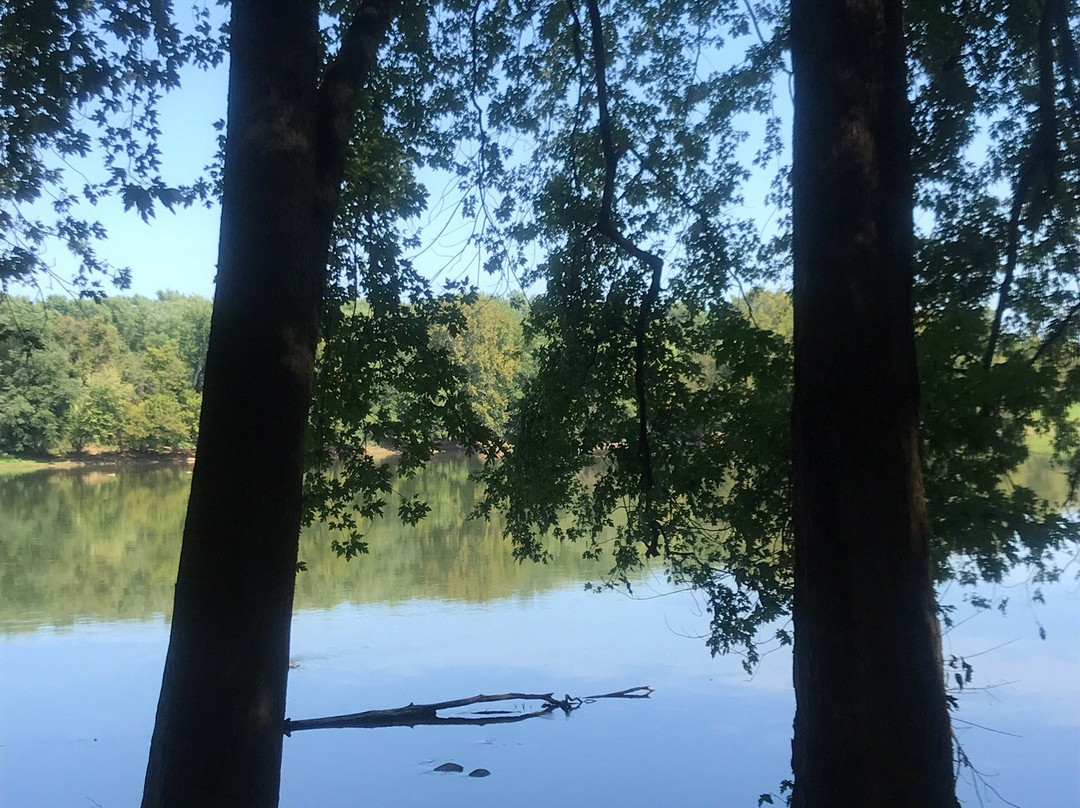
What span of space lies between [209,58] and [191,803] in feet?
12.9

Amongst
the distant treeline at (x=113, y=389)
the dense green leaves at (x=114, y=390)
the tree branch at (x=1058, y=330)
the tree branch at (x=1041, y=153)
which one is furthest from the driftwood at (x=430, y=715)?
the dense green leaves at (x=114, y=390)

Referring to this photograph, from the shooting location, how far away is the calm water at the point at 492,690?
220 inches

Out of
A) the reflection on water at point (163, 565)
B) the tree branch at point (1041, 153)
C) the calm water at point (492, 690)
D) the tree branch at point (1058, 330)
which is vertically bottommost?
the calm water at point (492, 690)

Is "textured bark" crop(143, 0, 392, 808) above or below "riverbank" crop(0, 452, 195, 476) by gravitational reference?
below

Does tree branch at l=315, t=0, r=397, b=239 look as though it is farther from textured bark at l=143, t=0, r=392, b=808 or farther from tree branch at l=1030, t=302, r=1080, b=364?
tree branch at l=1030, t=302, r=1080, b=364

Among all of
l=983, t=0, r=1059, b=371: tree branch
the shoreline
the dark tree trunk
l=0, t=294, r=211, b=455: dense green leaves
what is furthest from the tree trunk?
the shoreline

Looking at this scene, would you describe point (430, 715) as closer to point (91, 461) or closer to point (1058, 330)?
point (1058, 330)

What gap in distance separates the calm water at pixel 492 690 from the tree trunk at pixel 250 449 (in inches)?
133

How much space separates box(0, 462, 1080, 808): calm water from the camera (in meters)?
5.58

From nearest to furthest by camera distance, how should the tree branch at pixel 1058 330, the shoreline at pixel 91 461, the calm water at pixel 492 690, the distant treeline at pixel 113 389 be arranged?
1. the tree branch at pixel 1058 330
2. the calm water at pixel 492 690
3. the distant treeline at pixel 113 389
4. the shoreline at pixel 91 461

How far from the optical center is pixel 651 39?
19.1 ft

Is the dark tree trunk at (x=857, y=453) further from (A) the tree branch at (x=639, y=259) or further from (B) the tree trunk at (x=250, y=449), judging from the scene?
(A) the tree branch at (x=639, y=259)

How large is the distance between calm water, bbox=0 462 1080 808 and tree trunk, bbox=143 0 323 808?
3.38 metres

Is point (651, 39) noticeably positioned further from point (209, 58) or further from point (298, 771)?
point (298, 771)
